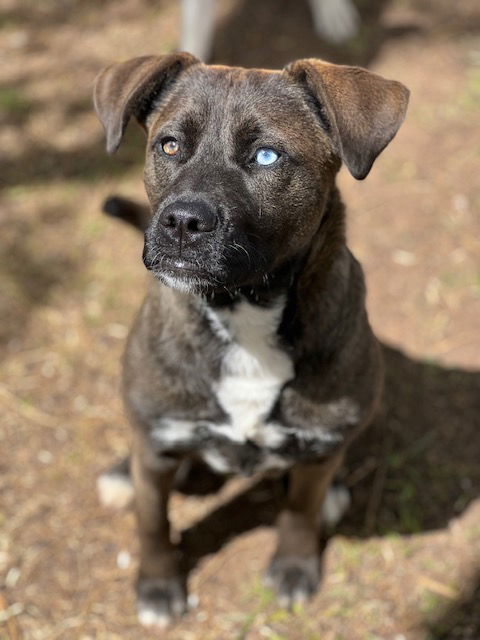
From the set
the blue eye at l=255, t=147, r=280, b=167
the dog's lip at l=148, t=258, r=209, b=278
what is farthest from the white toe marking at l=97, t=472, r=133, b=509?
the blue eye at l=255, t=147, r=280, b=167

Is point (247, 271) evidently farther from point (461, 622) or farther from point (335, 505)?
point (461, 622)

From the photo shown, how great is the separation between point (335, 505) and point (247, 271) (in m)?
1.80

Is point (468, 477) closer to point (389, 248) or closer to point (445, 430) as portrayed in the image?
point (445, 430)

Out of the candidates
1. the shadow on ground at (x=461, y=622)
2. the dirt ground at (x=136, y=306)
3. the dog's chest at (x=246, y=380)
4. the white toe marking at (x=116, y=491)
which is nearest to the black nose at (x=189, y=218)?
the dog's chest at (x=246, y=380)

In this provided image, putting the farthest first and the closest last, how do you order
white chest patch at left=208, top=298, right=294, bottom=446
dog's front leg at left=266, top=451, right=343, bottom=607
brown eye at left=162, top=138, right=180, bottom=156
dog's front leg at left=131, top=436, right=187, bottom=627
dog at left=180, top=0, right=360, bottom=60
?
1. dog at left=180, top=0, right=360, bottom=60
2. dog's front leg at left=266, top=451, right=343, bottom=607
3. dog's front leg at left=131, top=436, right=187, bottom=627
4. white chest patch at left=208, top=298, right=294, bottom=446
5. brown eye at left=162, top=138, right=180, bottom=156

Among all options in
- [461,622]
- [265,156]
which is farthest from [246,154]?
[461,622]

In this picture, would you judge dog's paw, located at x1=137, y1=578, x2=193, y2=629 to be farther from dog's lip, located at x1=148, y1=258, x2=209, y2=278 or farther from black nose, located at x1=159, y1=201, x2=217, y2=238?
black nose, located at x1=159, y1=201, x2=217, y2=238

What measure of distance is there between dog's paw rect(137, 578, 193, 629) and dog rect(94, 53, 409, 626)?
251 mm

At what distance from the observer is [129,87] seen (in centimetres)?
295

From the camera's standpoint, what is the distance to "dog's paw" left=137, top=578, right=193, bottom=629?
143 inches

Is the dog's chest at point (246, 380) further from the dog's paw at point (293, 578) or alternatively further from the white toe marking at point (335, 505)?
the white toe marking at point (335, 505)

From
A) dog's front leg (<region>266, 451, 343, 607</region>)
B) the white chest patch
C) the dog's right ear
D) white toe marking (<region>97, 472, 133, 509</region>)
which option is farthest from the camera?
white toe marking (<region>97, 472, 133, 509</region>)

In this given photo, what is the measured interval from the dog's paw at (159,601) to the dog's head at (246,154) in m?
1.62

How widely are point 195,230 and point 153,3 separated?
5.29 meters
